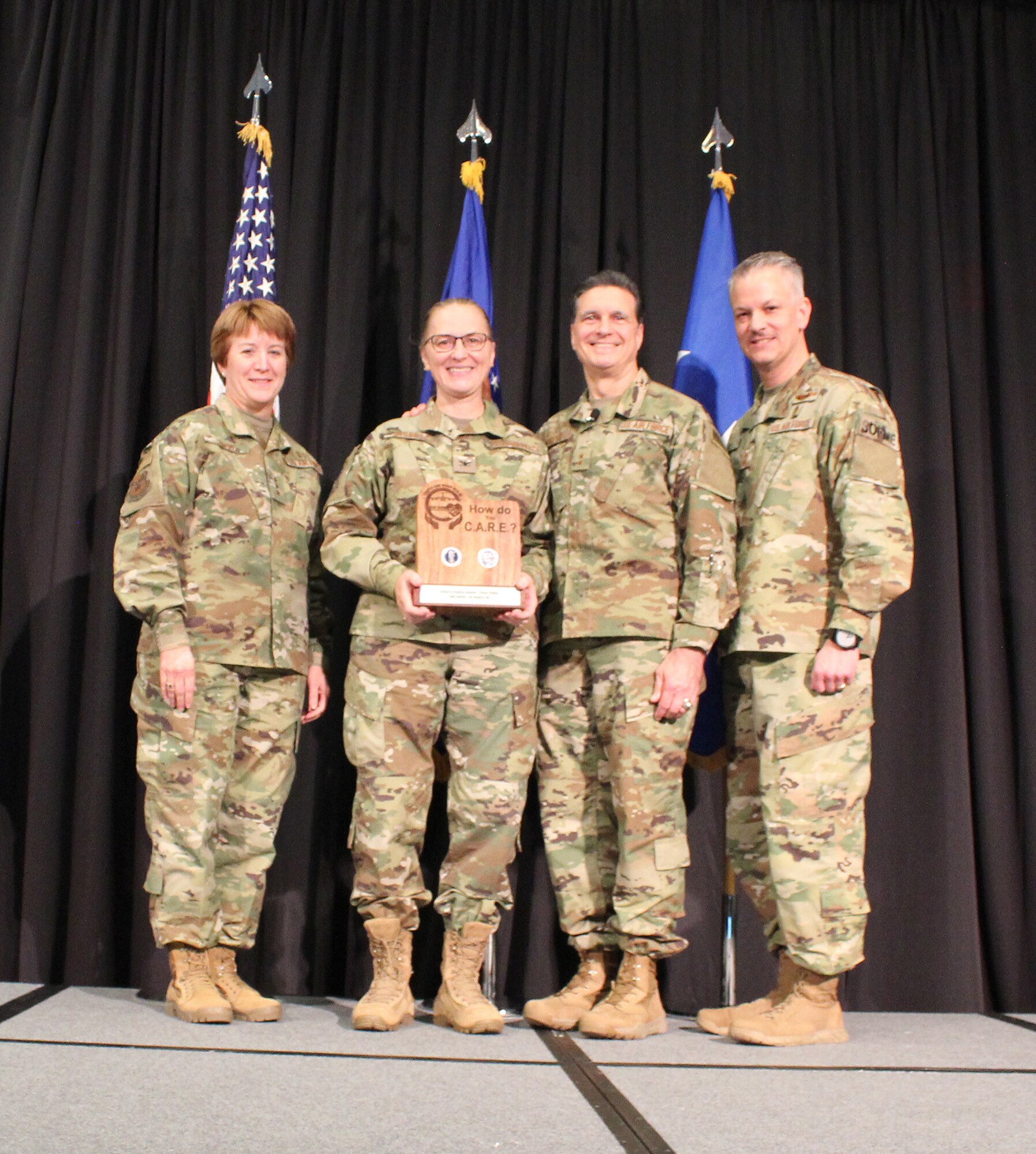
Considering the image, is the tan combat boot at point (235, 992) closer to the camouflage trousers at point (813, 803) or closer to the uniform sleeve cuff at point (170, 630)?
the uniform sleeve cuff at point (170, 630)

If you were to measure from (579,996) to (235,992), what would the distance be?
2.65ft

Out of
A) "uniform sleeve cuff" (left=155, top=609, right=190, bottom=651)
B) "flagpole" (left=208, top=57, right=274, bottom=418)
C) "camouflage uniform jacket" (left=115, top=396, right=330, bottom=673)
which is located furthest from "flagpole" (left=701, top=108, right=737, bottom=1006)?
"flagpole" (left=208, top=57, right=274, bottom=418)

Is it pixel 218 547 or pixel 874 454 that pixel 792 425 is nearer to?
pixel 874 454

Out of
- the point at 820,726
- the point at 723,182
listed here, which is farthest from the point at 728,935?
the point at 723,182

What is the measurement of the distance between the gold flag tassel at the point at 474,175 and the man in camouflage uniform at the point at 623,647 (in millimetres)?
652

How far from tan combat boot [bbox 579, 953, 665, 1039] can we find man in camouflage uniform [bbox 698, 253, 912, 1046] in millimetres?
162

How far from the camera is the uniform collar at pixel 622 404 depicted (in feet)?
9.61

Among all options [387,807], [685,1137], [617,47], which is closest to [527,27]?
[617,47]

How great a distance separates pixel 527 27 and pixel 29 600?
2416 millimetres

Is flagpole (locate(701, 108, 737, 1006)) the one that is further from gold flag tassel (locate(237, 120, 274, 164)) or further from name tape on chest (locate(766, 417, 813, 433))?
gold flag tassel (locate(237, 120, 274, 164))

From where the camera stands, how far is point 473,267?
3418 mm

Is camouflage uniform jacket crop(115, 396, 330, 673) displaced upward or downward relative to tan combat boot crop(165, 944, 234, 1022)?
upward

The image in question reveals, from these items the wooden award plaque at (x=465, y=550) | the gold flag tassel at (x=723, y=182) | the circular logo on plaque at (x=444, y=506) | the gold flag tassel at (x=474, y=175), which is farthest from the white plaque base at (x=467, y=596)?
the gold flag tassel at (x=723, y=182)

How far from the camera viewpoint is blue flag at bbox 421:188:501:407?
3.40 meters
